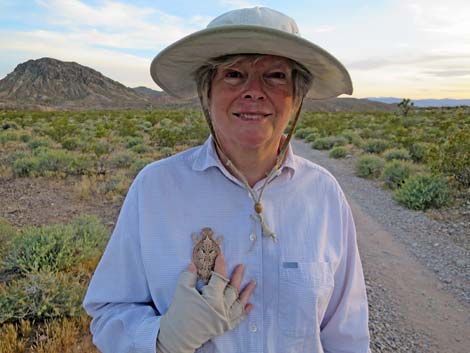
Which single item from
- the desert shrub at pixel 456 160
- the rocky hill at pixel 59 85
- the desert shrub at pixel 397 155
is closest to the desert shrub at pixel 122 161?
the desert shrub at pixel 456 160

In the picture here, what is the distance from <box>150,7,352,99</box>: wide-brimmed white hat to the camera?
4.75 feet

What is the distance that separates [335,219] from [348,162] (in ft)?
43.8

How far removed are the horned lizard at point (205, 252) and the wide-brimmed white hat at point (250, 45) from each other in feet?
2.35

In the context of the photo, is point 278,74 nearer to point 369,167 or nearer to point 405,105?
point 369,167

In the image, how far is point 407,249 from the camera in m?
6.64

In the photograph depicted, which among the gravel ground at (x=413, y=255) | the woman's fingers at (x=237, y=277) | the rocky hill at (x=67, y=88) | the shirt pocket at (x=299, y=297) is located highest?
the rocky hill at (x=67, y=88)

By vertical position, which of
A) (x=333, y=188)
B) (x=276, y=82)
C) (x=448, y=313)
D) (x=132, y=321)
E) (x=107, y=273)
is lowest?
(x=448, y=313)

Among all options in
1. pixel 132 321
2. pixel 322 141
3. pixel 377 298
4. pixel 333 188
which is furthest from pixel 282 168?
pixel 322 141

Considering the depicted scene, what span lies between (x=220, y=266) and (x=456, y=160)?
9.58 meters

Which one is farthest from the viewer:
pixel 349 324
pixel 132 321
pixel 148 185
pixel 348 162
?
pixel 348 162

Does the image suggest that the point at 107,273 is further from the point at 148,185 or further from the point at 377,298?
the point at 377,298

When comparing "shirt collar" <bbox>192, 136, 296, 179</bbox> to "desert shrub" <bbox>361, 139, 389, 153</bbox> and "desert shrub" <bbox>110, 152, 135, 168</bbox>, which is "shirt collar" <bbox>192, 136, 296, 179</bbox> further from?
"desert shrub" <bbox>361, 139, 389, 153</bbox>

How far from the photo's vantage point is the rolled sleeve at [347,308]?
Result: 1.75m

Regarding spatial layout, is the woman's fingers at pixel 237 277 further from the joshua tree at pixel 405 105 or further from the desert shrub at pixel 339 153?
the joshua tree at pixel 405 105
